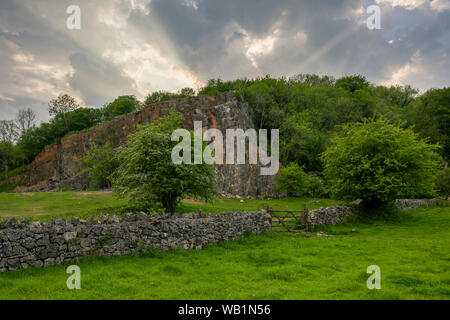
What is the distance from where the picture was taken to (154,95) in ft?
286

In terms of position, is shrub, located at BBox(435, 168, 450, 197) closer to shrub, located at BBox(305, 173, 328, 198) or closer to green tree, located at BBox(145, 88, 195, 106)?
shrub, located at BBox(305, 173, 328, 198)

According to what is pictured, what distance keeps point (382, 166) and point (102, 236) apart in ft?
71.9

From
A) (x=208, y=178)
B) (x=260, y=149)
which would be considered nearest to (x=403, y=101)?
(x=260, y=149)

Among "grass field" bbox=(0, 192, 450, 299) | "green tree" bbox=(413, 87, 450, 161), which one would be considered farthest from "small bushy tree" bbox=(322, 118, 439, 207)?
"green tree" bbox=(413, 87, 450, 161)

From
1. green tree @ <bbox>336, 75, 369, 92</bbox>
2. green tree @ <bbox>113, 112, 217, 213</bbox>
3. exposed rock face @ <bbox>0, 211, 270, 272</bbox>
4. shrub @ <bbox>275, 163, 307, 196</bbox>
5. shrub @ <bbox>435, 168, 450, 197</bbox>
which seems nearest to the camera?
exposed rock face @ <bbox>0, 211, 270, 272</bbox>

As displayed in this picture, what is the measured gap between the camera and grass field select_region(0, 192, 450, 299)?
7699mm

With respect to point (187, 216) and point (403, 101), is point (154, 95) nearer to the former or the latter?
point (403, 101)

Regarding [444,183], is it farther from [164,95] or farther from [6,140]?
[6,140]

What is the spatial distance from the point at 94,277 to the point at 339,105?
64.7 meters

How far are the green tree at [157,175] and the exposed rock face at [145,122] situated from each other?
35.2 ft

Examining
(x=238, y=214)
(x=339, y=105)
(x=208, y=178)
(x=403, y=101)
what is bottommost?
Result: (x=238, y=214)

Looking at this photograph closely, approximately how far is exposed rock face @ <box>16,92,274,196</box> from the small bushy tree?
502 inches

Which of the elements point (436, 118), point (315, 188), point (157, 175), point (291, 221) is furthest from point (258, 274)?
point (436, 118)

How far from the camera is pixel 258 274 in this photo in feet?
31.9
